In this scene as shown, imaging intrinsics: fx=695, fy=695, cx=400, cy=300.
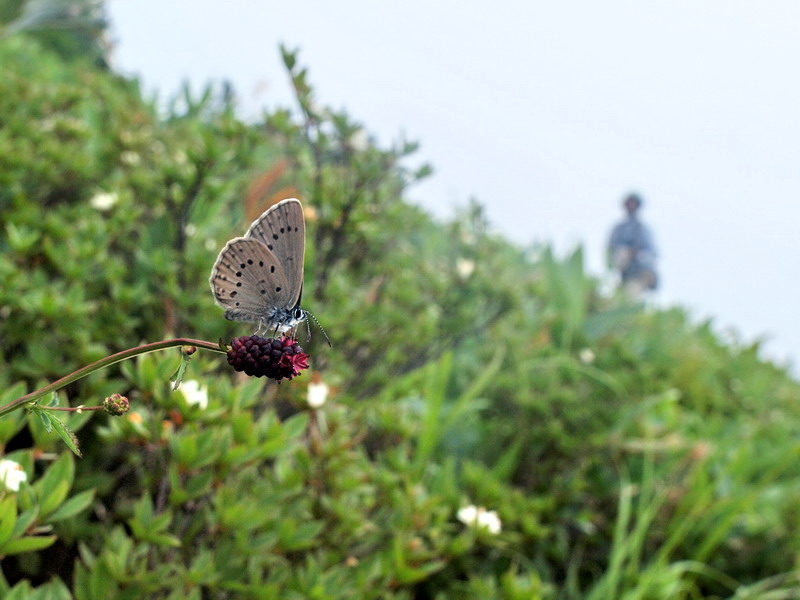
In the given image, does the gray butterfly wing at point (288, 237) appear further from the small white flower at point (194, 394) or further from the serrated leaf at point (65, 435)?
the small white flower at point (194, 394)

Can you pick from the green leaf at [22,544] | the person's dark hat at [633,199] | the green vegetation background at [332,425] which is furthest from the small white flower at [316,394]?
the person's dark hat at [633,199]

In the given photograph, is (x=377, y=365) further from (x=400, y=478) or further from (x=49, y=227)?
(x=49, y=227)

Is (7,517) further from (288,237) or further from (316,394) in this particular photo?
(316,394)

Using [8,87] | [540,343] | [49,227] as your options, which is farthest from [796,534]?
[8,87]

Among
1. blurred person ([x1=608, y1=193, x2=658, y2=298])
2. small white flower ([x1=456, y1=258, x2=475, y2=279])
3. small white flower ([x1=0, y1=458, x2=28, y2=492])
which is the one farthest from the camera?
blurred person ([x1=608, y1=193, x2=658, y2=298])

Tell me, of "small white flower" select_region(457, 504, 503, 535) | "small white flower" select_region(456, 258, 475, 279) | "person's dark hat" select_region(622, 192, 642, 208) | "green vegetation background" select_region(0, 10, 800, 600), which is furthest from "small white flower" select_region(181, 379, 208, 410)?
"person's dark hat" select_region(622, 192, 642, 208)

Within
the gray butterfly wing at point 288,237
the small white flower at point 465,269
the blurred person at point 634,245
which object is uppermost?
the blurred person at point 634,245

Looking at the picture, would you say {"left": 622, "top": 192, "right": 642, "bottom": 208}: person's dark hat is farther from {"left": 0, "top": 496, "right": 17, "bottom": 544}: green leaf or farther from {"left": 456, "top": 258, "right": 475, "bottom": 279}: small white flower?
{"left": 0, "top": 496, "right": 17, "bottom": 544}: green leaf
